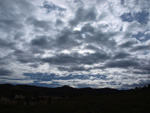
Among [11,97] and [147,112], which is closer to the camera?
[147,112]

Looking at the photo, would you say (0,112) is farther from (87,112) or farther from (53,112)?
(87,112)

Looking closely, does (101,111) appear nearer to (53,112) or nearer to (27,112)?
(53,112)

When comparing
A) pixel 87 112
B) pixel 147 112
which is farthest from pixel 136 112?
pixel 87 112

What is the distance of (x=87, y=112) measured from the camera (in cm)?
1648

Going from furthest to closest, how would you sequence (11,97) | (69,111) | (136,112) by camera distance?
(11,97) → (69,111) → (136,112)

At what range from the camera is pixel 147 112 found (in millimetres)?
16094

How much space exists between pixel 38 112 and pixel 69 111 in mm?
3950

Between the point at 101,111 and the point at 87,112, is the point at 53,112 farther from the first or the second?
the point at 101,111

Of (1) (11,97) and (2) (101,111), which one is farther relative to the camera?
(1) (11,97)

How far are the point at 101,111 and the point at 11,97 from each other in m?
25.0

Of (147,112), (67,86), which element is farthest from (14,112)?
(67,86)

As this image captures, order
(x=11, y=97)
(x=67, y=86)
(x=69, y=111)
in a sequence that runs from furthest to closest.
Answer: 1. (x=67, y=86)
2. (x=11, y=97)
3. (x=69, y=111)

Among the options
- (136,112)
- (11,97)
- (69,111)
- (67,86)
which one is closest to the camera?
(136,112)

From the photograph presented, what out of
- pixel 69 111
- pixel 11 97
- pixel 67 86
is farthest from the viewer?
pixel 67 86
